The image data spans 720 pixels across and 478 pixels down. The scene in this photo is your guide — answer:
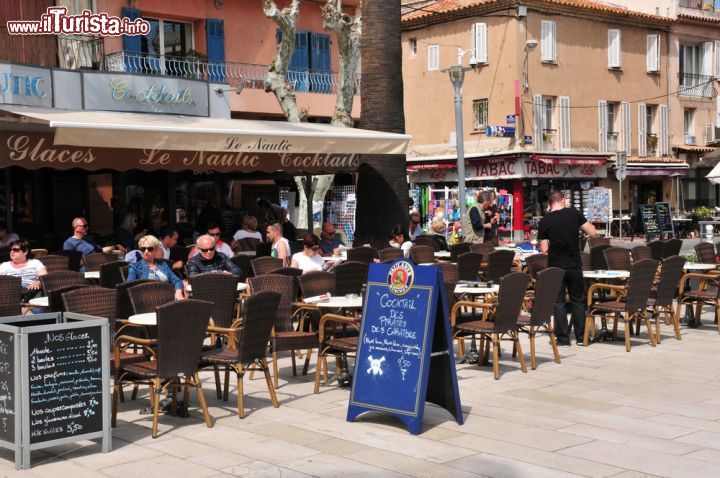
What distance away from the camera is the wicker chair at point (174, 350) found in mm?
7277

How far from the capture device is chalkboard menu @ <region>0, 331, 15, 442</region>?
652cm

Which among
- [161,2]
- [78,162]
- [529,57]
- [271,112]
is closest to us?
[78,162]

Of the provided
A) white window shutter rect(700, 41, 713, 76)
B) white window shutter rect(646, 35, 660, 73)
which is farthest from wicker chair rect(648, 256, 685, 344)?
white window shutter rect(700, 41, 713, 76)

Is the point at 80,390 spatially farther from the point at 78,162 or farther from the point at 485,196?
the point at 485,196

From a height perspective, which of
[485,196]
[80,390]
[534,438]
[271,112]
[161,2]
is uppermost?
[161,2]

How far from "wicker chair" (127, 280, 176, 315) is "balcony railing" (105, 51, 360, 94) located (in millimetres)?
13754

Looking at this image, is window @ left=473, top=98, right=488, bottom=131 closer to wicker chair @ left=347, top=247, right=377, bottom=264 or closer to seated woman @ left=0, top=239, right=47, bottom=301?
wicker chair @ left=347, top=247, right=377, bottom=264

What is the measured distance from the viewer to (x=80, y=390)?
6758mm

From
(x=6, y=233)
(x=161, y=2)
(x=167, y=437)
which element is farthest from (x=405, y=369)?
(x=161, y=2)

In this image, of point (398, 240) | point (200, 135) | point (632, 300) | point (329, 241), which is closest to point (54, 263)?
point (200, 135)

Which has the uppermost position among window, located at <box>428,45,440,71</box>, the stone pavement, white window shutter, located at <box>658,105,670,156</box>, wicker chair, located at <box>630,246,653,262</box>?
window, located at <box>428,45,440,71</box>

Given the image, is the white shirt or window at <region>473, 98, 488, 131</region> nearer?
the white shirt

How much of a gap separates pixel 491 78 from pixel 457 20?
9.98 feet

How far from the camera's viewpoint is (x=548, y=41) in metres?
38.0
